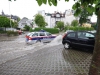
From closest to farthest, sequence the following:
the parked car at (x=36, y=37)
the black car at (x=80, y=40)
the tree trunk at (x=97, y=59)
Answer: the tree trunk at (x=97, y=59) → the black car at (x=80, y=40) → the parked car at (x=36, y=37)

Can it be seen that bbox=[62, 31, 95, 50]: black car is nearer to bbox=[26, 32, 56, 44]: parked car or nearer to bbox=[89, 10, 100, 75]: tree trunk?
bbox=[26, 32, 56, 44]: parked car

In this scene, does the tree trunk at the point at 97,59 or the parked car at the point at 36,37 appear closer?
the tree trunk at the point at 97,59

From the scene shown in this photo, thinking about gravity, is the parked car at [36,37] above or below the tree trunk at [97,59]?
below

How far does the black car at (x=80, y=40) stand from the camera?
8.60m

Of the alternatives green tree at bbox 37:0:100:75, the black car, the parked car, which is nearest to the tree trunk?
green tree at bbox 37:0:100:75

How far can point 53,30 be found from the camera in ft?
138

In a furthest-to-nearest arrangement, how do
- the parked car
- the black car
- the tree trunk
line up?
the parked car, the black car, the tree trunk

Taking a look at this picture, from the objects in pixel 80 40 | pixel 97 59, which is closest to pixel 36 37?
pixel 80 40

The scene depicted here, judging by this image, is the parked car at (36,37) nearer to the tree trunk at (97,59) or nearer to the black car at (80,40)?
the black car at (80,40)

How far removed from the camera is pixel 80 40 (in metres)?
9.21

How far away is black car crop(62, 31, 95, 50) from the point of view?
28.2ft

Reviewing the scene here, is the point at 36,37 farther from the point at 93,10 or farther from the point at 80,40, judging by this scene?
the point at 93,10

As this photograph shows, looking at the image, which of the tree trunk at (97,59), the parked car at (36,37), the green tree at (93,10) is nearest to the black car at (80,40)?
the parked car at (36,37)

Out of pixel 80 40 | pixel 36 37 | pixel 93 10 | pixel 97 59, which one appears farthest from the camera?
pixel 36 37
